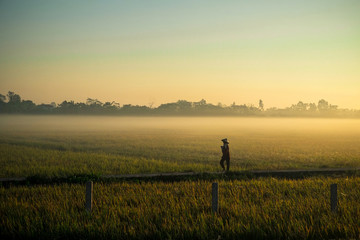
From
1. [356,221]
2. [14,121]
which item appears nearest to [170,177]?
[356,221]

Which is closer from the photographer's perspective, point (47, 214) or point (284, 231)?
point (284, 231)

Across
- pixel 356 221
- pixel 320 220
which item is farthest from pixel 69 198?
pixel 356 221

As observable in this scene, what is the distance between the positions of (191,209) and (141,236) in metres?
2.92

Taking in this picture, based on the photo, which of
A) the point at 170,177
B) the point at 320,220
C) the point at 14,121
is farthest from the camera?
the point at 14,121

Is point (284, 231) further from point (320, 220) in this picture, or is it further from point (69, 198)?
point (69, 198)

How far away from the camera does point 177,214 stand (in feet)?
34.6

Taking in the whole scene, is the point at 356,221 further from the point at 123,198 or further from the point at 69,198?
the point at 69,198

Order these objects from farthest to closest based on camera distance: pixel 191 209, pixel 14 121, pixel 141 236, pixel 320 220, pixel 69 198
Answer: pixel 14 121, pixel 69 198, pixel 191 209, pixel 320 220, pixel 141 236

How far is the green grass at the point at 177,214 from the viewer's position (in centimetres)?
907

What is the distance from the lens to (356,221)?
989 cm

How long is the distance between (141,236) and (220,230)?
2.29 m

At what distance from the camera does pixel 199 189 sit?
14305 millimetres

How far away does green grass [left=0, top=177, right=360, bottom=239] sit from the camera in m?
9.07

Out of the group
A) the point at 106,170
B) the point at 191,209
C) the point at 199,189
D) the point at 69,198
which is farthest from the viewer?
the point at 106,170
